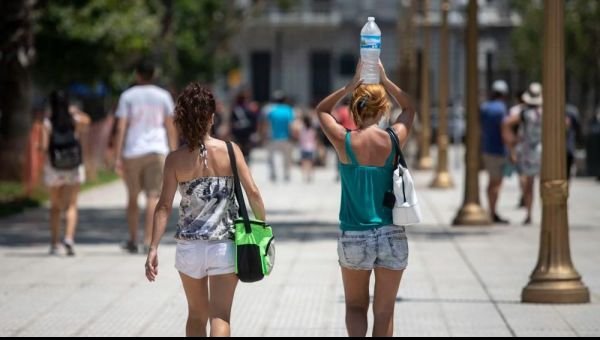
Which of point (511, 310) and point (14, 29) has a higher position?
point (14, 29)

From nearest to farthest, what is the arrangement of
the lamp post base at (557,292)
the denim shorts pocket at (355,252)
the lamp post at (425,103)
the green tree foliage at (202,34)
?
the denim shorts pocket at (355,252)
the lamp post base at (557,292)
the lamp post at (425,103)
the green tree foliage at (202,34)

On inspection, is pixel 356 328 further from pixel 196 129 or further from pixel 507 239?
pixel 507 239

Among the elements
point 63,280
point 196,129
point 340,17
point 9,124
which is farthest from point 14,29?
point 340,17

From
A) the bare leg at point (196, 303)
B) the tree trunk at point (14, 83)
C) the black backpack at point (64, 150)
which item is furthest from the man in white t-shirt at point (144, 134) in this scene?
the tree trunk at point (14, 83)

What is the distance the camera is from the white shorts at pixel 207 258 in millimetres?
7289

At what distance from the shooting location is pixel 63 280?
12.4 metres

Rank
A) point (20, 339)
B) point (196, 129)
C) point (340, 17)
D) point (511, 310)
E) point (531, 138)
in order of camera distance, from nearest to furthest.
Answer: point (196, 129) < point (20, 339) < point (511, 310) < point (531, 138) < point (340, 17)

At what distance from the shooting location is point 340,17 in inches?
3184

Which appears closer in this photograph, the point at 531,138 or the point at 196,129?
the point at 196,129

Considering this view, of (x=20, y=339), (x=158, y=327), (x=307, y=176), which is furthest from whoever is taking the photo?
(x=307, y=176)

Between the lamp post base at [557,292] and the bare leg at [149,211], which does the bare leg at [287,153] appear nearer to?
the bare leg at [149,211]

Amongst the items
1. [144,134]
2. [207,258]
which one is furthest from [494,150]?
[207,258]

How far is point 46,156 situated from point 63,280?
2.34m

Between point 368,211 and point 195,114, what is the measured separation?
1001 millimetres
